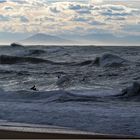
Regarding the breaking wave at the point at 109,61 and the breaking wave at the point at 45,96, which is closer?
the breaking wave at the point at 45,96

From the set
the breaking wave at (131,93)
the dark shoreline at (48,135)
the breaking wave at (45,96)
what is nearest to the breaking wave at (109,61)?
the breaking wave at (131,93)

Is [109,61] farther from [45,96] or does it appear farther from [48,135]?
[48,135]

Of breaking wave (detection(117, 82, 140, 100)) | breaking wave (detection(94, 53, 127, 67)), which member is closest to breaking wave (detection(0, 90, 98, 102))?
breaking wave (detection(117, 82, 140, 100))

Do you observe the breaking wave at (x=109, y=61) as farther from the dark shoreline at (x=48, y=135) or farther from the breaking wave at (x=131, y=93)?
the dark shoreline at (x=48, y=135)

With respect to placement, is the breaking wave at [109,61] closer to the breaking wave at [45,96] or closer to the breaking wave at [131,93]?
the breaking wave at [131,93]

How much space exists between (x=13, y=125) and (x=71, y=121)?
121cm

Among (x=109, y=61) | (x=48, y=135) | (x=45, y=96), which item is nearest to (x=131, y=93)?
(x=45, y=96)

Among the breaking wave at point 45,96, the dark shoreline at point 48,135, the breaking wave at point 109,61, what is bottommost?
the breaking wave at point 109,61

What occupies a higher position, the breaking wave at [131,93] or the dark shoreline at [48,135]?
the dark shoreline at [48,135]

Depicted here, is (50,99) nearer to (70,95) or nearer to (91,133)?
(70,95)

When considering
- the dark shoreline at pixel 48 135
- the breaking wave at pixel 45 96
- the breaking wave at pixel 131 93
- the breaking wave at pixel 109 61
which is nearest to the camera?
the dark shoreline at pixel 48 135

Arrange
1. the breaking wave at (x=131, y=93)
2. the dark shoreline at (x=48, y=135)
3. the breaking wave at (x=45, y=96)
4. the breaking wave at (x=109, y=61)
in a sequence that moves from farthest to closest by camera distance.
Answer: the breaking wave at (x=109, y=61) < the breaking wave at (x=131, y=93) < the breaking wave at (x=45, y=96) < the dark shoreline at (x=48, y=135)

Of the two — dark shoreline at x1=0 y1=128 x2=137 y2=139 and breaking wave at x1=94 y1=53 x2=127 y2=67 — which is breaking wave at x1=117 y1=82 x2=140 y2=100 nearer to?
dark shoreline at x1=0 y1=128 x2=137 y2=139

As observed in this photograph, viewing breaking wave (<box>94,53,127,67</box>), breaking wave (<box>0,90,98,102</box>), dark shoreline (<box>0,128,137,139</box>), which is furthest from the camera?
breaking wave (<box>94,53,127,67</box>)
